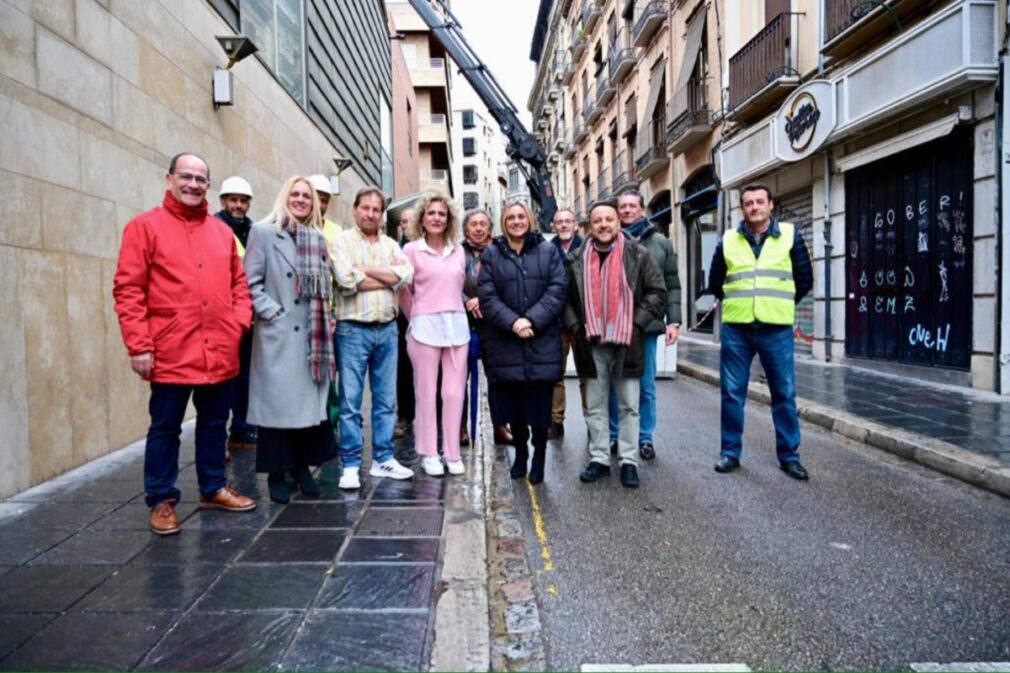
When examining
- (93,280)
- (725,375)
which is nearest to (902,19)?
(725,375)

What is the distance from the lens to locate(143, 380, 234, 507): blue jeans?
11.8ft

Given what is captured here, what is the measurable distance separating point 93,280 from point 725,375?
15.3 feet

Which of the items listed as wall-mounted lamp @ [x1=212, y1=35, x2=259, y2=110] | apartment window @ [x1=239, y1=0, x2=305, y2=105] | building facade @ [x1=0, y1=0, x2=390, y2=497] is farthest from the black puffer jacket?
apartment window @ [x1=239, y1=0, x2=305, y2=105]

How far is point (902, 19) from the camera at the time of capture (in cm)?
914

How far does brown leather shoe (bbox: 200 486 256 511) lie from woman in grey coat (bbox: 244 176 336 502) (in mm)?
181

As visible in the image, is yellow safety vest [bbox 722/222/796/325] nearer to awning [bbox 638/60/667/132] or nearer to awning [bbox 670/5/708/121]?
awning [bbox 670/5/708/121]

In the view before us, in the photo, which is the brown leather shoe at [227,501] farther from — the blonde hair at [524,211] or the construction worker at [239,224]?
the blonde hair at [524,211]

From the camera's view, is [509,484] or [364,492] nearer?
[364,492]

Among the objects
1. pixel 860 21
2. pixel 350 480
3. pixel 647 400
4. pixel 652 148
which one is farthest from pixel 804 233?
pixel 350 480

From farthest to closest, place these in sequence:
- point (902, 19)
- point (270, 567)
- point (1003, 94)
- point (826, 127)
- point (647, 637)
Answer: point (826, 127) → point (902, 19) → point (1003, 94) → point (270, 567) → point (647, 637)

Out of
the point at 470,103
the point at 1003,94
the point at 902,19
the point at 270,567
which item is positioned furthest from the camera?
the point at 470,103

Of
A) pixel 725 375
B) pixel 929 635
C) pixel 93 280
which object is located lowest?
pixel 929 635

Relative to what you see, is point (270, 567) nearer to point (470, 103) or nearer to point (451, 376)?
point (451, 376)

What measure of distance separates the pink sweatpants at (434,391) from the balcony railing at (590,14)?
86.4 feet
